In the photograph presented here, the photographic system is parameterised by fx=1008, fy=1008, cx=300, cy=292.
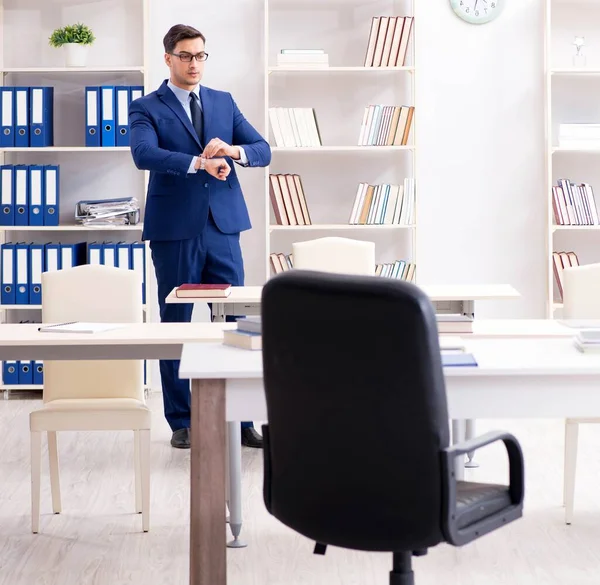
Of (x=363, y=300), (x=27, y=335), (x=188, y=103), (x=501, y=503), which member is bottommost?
(x=501, y=503)

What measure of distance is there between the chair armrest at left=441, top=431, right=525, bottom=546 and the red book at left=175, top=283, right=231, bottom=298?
194 centimetres

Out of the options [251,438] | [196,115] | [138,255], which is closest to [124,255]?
[138,255]

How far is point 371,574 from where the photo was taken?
2961 millimetres

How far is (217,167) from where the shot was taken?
4.18 m

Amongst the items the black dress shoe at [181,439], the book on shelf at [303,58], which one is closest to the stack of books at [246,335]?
the black dress shoe at [181,439]

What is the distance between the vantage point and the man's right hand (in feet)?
13.7

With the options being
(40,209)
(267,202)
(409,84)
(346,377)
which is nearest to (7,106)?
(40,209)

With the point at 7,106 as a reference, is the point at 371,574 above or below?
below

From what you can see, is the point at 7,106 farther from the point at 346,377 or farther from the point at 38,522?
the point at 346,377

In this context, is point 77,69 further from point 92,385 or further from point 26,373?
point 92,385

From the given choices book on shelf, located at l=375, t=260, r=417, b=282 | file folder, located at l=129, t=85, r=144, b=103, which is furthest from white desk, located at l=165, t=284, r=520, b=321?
file folder, located at l=129, t=85, r=144, b=103

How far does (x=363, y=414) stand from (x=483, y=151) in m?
4.15

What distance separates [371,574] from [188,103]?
234 centimetres

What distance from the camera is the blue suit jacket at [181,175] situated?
171 inches
